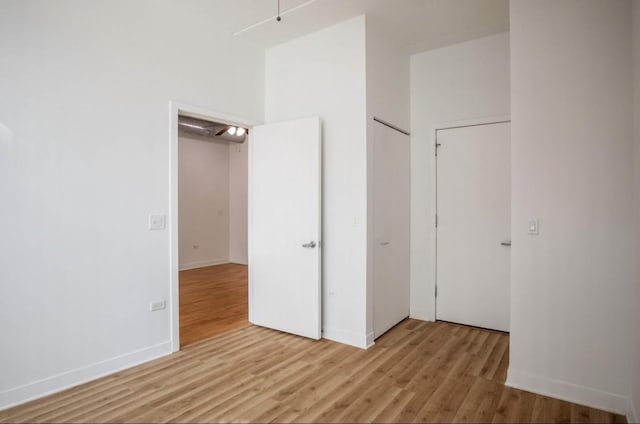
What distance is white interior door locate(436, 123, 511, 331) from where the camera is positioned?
3.69 m


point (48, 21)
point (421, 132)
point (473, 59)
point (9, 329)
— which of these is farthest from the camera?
point (421, 132)

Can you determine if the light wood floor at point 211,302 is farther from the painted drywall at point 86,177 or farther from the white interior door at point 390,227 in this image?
the white interior door at point 390,227

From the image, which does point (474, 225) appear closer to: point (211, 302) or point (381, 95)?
point (381, 95)

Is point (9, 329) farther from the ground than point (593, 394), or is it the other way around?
point (9, 329)

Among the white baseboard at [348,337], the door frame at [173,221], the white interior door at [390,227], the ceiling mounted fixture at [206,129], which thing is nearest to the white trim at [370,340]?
the white baseboard at [348,337]

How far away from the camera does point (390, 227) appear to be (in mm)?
3793

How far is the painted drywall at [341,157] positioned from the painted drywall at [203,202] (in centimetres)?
428

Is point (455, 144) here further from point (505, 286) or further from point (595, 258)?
point (595, 258)

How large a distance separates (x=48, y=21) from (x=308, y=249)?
2.67 metres

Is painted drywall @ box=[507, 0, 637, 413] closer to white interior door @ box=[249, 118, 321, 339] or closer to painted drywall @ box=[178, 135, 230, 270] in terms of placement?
white interior door @ box=[249, 118, 321, 339]

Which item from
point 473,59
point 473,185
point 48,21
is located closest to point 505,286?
point 473,185

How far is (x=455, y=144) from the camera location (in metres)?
3.95

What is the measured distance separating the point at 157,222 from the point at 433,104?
318cm

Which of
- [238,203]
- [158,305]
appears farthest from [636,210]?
[238,203]
